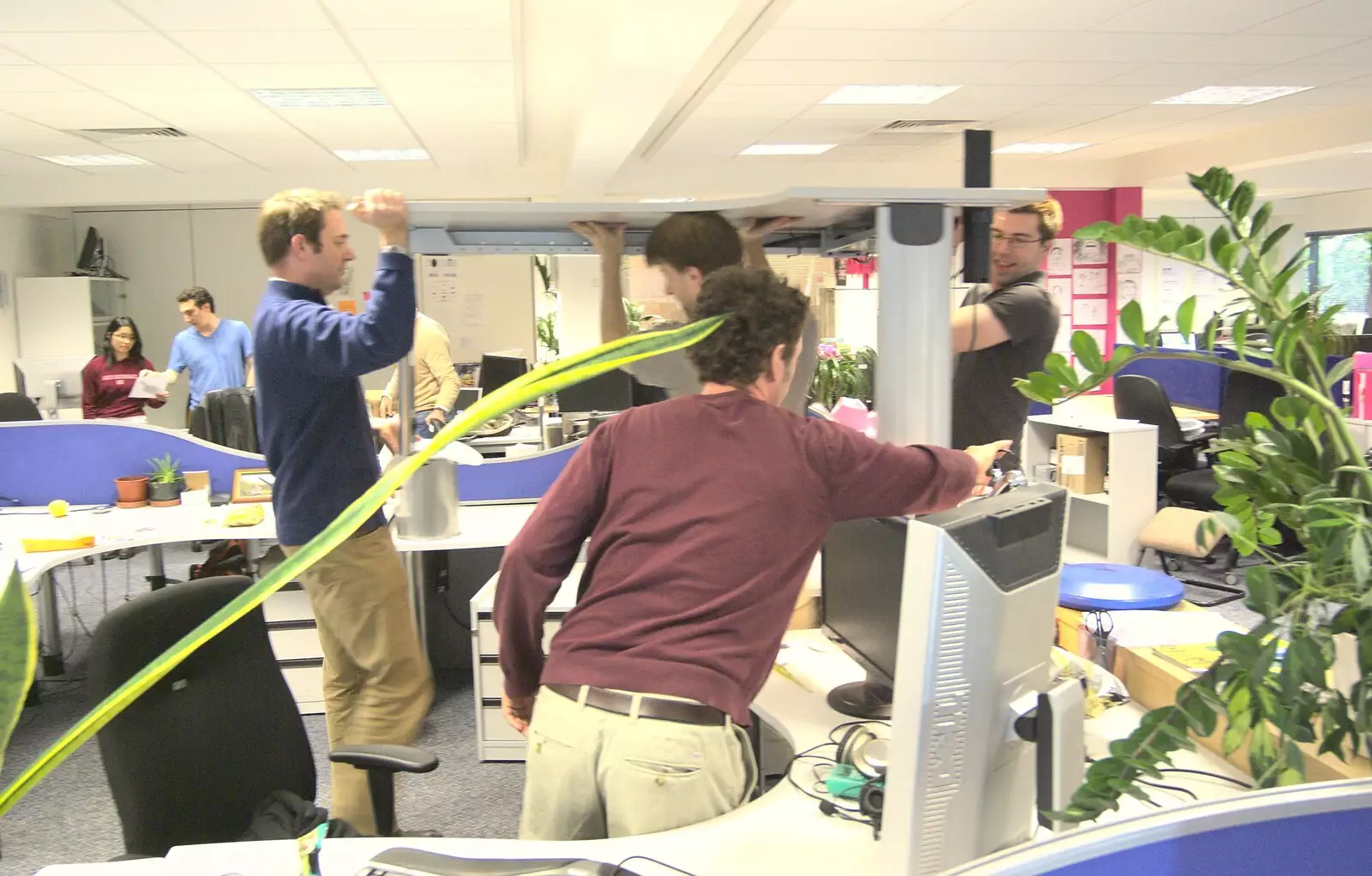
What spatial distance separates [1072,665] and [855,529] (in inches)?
17.0

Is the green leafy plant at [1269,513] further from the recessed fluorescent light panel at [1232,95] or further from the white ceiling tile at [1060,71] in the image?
the recessed fluorescent light panel at [1232,95]

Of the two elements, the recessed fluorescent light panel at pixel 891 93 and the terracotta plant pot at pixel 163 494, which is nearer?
the terracotta plant pot at pixel 163 494

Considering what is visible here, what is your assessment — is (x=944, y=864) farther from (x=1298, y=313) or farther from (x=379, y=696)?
(x=379, y=696)

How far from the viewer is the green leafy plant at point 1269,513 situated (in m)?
0.90

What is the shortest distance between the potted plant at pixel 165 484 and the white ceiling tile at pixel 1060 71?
175 inches

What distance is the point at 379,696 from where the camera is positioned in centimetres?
241

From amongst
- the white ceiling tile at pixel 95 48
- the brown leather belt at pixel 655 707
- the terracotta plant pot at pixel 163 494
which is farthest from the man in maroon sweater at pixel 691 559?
the white ceiling tile at pixel 95 48

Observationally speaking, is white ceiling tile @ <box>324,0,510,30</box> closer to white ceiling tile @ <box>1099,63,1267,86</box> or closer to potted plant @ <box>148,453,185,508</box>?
potted plant @ <box>148,453,185,508</box>

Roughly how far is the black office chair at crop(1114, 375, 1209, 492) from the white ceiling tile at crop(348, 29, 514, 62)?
11.5 ft

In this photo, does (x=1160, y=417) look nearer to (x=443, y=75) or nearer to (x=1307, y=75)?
(x=1307, y=75)

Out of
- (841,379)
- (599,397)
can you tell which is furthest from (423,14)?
(841,379)

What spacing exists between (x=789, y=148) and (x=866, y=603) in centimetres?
691

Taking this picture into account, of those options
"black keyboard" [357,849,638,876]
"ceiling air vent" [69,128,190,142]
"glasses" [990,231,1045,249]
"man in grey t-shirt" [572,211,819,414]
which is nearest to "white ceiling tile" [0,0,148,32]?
"ceiling air vent" [69,128,190,142]

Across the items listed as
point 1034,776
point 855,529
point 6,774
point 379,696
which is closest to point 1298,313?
point 1034,776
